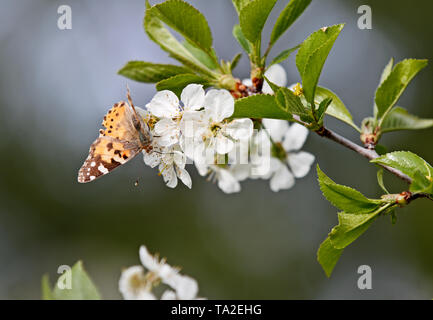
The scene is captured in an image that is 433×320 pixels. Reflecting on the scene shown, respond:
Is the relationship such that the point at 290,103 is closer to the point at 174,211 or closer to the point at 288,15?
the point at 288,15

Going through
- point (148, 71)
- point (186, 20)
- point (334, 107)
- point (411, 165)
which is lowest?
point (411, 165)

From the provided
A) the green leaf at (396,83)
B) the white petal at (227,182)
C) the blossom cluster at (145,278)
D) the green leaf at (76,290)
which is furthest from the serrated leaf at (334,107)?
the green leaf at (76,290)

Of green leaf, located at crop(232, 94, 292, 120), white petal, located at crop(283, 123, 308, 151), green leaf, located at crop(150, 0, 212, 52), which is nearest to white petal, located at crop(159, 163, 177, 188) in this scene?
green leaf, located at crop(232, 94, 292, 120)

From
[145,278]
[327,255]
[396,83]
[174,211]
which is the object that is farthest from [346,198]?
[174,211]

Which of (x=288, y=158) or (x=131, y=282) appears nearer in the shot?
(x=131, y=282)

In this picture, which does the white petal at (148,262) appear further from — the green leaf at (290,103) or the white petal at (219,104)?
the green leaf at (290,103)
